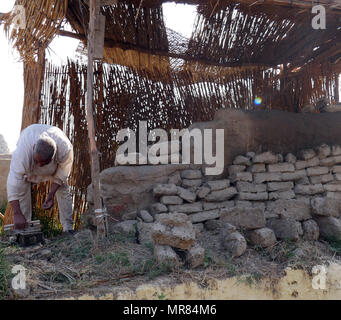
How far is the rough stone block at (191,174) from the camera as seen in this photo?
3.79 m

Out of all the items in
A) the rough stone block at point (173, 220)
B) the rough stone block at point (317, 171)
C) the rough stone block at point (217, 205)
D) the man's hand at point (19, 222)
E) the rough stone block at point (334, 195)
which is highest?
the rough stone block at point (317, 171)

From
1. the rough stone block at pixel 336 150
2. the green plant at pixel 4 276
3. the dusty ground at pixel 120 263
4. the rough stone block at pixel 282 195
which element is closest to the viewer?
the green plant at pixel 4 276

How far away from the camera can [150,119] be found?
5.00m

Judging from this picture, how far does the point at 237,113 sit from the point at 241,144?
340 mm

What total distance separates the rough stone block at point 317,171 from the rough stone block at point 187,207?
54.3 inches

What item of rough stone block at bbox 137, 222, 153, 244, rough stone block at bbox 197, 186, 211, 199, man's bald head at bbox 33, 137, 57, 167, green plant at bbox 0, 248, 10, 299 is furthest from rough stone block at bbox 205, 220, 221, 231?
green plant at bbox 0, 248, 10, 299

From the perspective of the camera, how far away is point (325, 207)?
3.73 m

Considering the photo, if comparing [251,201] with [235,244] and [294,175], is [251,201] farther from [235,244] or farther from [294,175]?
[235,244]

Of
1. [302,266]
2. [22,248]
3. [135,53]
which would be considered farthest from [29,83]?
[302,266]

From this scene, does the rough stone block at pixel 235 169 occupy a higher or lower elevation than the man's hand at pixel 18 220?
higher

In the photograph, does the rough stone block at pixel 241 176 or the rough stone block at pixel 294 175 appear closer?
the rough stone block at pixel 241 176

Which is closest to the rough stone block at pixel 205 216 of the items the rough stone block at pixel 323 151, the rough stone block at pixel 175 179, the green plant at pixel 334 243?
the rough stone block at pixel 175 179

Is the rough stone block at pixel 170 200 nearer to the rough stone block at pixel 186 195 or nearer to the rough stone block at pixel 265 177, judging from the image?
the rough stone block at pixel 186 195

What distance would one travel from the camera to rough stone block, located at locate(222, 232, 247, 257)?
3.16 m
